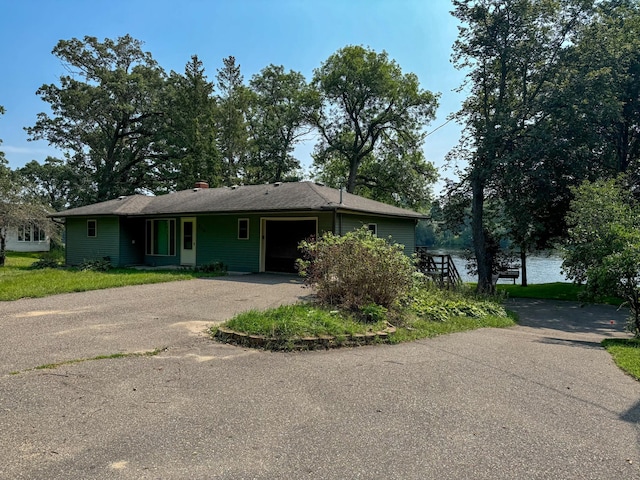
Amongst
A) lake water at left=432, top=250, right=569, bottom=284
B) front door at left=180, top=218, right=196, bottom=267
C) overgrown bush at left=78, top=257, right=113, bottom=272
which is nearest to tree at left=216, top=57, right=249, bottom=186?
front door at left=180, top=218, right=196, bottom=267

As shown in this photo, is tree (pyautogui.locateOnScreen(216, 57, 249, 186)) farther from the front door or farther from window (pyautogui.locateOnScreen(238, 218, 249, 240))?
window (pyautogui.locateOnScreen(238, 218, 249, 240))

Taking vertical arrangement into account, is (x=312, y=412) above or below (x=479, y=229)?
below

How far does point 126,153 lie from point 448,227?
81.4 feet

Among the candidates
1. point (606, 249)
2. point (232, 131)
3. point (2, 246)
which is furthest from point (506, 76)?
point (2, 246)

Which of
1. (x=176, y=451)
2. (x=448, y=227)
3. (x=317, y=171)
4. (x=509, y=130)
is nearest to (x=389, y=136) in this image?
(x=317, y=171)

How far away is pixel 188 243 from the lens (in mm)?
17703

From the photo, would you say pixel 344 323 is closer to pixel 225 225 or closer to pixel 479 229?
pixel 225 225

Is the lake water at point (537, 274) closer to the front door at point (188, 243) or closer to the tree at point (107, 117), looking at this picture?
the front door at point (188, 243)

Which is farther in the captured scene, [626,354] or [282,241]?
[282,241]

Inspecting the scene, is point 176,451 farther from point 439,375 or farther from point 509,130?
point 509,130

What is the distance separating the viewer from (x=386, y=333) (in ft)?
20.4

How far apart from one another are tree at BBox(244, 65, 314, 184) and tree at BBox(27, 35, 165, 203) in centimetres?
730

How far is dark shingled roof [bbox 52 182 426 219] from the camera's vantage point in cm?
1442

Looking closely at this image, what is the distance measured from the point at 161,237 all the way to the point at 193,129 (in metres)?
12.7
